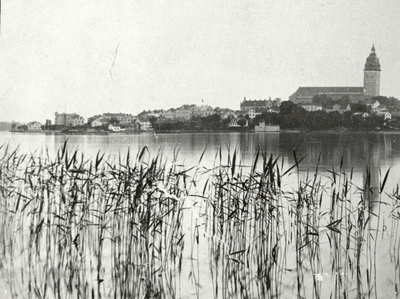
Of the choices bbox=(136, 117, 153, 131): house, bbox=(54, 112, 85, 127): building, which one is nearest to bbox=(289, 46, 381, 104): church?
bbox=(136, 117, 153, 131): house

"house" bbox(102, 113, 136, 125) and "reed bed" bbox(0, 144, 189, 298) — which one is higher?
"house" bbox(102, 113, 136, 125)

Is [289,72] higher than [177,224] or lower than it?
higher

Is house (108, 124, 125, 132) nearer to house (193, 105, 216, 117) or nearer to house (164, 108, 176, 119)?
house (164, 108, 176, 119)

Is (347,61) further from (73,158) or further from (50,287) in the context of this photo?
(50,287)

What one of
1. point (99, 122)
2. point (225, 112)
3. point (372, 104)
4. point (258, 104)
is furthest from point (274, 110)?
point (99, 122)

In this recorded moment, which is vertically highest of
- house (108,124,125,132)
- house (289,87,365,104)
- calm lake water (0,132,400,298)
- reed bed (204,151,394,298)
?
house (289,87,365,104)

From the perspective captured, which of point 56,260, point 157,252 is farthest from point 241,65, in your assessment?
point 56,260

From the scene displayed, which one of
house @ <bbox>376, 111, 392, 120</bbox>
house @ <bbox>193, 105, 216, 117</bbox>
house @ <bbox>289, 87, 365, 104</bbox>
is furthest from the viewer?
house @ <bbox>193, 105, 216, 117</bbox>
